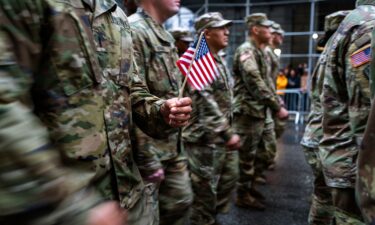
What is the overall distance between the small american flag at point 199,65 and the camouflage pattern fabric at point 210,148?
1.08 metres

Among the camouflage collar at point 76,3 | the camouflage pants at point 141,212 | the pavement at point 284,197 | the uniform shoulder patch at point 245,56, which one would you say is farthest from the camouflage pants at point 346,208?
the uniform shoulder patch at point 245,56

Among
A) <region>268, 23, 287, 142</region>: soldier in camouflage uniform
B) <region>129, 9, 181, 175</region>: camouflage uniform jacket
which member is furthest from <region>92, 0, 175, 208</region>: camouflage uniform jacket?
<region>268, 23, 287, 142</region>: soldier in camouflage uniform

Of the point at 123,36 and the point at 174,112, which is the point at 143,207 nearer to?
the point at 174,112

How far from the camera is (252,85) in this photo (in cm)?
432

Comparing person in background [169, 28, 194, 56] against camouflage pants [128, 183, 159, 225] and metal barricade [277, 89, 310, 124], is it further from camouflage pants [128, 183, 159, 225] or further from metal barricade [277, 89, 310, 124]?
metal barricade [277, 89, 310, 124]

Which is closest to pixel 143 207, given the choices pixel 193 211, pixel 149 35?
pixel 149 35

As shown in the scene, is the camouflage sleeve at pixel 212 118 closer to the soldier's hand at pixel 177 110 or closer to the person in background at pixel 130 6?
the person in background at pixel 130 6

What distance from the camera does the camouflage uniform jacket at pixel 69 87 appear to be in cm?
103

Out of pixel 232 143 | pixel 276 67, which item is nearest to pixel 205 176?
pixel 232 143

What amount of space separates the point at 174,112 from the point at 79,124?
47 cm

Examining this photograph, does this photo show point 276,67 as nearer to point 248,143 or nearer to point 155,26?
point 248,143

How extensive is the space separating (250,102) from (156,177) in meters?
2.34

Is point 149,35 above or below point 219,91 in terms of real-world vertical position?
above

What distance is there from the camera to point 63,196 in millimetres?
880
